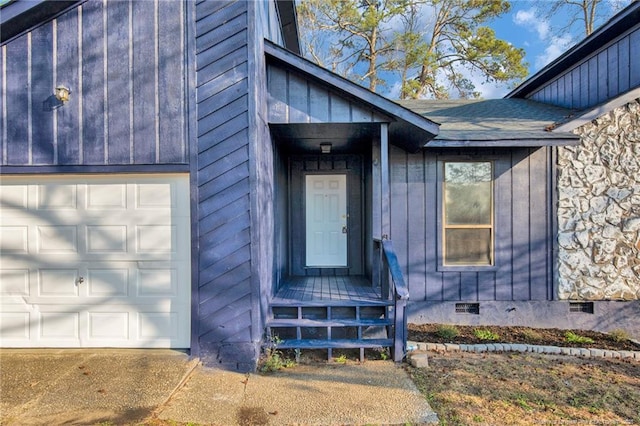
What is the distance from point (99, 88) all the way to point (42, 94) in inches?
25.2

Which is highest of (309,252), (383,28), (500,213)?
(383,28)

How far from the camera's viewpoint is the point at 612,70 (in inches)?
226

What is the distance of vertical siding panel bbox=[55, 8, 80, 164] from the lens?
3.72m

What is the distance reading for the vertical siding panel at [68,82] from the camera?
3.72 meters

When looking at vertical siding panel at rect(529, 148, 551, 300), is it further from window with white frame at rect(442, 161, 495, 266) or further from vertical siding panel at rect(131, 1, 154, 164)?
vertical siding panel at rect(131, 1, 154, 164)

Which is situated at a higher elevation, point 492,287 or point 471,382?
point 492,287

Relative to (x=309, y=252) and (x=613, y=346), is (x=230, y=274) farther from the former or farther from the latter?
(x=613, y=346)

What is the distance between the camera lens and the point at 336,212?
6.49 meters

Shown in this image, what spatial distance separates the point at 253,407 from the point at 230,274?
4.30 ft

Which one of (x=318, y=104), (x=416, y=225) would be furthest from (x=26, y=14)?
(x=416, y=225)

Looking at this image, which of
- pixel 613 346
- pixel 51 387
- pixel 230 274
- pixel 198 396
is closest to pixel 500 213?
pixel 613 346

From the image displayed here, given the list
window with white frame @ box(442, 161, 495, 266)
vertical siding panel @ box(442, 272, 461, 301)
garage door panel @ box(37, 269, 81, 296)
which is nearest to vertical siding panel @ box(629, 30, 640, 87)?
window with white frame @ box(442, 161, 495, 266)

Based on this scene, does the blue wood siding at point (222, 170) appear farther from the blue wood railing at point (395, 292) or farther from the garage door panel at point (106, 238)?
the blue wood railing at point (395, 292)

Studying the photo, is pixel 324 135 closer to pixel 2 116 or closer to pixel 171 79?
pixel 171 79
